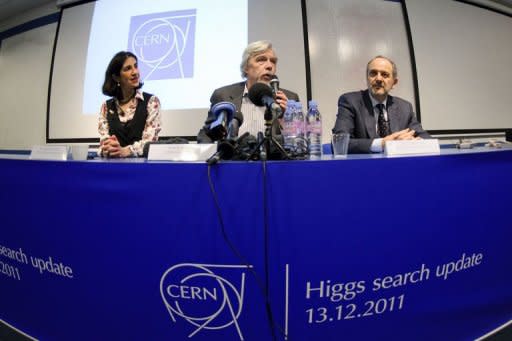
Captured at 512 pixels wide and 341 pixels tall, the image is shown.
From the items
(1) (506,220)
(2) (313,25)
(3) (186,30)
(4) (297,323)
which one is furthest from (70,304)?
(2) (313,25)

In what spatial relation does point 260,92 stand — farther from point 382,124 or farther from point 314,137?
point 382,124

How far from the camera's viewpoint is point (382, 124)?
58.7 inches

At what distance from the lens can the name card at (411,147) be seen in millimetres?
812

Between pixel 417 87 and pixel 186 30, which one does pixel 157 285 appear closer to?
pixel 186 30

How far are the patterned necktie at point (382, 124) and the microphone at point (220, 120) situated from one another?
3.44 feet

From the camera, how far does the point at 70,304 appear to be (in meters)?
0.85

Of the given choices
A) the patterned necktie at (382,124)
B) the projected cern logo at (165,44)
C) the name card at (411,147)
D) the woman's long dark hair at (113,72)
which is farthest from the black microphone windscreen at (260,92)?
the projected cern logo at (165,44)

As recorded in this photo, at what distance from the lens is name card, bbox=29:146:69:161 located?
898mm

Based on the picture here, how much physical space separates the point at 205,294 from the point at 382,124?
135 cm

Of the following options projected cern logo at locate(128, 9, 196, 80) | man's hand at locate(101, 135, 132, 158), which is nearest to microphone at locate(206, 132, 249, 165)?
man's hand at locate(101, 135, 132, 158)

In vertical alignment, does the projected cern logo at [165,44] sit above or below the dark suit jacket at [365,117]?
above

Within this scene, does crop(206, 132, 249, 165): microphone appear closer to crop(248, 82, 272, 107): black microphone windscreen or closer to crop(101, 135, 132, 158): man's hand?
crop(248, 82, 272, 107): black microphone windscreen

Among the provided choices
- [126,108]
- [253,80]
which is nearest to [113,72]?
[126,108]

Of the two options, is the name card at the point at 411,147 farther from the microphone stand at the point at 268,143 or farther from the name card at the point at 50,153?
the name card at the point at 50,153
